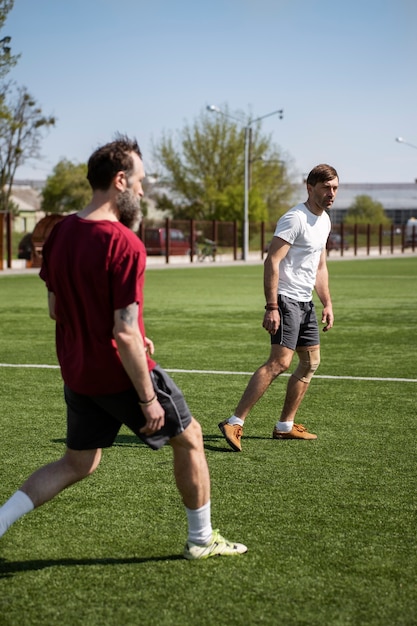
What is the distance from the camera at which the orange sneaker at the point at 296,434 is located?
700 cm

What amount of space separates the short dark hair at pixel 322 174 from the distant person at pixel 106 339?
2.71m

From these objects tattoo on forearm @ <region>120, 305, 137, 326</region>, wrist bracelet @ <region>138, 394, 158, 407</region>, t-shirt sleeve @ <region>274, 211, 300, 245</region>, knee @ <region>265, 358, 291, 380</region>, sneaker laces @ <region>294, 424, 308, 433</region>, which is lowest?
sneaker laces @ <region>294, 424, 308, 433</region>

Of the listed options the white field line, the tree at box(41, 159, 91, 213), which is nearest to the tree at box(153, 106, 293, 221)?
the tree at box(41, 159, 91, 213)

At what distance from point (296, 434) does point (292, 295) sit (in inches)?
39.6

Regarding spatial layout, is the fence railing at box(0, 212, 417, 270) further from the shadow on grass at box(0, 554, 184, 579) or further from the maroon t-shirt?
the maroon t-shirt

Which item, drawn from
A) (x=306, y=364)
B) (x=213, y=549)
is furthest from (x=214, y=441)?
(x=213, y=549)

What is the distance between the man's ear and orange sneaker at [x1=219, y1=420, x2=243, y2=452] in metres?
3.08

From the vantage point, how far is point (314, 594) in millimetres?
4004

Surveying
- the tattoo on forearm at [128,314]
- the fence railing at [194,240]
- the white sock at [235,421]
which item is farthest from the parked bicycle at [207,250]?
the tattoo on forearm at [128,314]

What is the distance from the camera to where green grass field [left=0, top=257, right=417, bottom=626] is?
12.8ft

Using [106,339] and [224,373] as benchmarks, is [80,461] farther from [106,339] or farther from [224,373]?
[224,373]

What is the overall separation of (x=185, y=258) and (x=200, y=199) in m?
29.5

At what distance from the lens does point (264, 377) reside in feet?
22.3

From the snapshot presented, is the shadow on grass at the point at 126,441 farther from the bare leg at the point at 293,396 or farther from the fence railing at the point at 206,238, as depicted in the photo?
the fence railing at the point at 206,238
